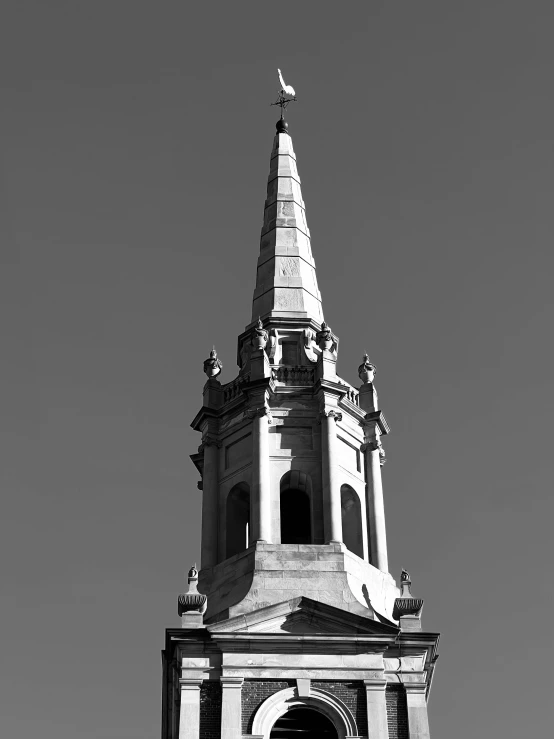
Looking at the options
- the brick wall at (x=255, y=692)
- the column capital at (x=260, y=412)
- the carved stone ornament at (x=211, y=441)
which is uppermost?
the column capital at (x=260, y=412)

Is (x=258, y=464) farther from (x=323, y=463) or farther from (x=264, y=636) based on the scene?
(x=264, y=636)

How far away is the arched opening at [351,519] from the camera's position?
5038 centimetres

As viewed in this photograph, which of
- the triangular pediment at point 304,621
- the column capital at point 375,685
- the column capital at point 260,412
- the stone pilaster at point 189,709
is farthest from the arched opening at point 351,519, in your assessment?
the stone pilaster at point 189,709

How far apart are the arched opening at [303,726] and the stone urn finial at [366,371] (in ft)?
41.0

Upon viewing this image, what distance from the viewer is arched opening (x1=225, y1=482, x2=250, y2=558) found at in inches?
1991

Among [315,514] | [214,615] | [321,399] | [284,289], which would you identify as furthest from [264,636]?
[284,289]

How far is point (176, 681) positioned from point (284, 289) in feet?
47.3

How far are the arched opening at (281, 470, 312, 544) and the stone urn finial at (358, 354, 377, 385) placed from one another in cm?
465

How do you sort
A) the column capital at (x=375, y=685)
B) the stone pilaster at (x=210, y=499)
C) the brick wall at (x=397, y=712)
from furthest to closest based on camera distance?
the stone pilaster at (x=210, y=499) → the column capital at (x=375, y=685) → the brick wall at (x=397, y=712)

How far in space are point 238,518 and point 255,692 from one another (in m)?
7.53

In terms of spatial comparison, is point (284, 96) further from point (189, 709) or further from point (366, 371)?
point (189, 709)

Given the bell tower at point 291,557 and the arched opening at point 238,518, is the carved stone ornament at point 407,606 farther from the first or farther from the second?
the arched opening at point 238,518

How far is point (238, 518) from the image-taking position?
51156mm

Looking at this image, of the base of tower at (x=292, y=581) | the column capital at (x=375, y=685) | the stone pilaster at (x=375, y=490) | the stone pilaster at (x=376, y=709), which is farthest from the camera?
the stone pilaster at (x=375, y=490)
